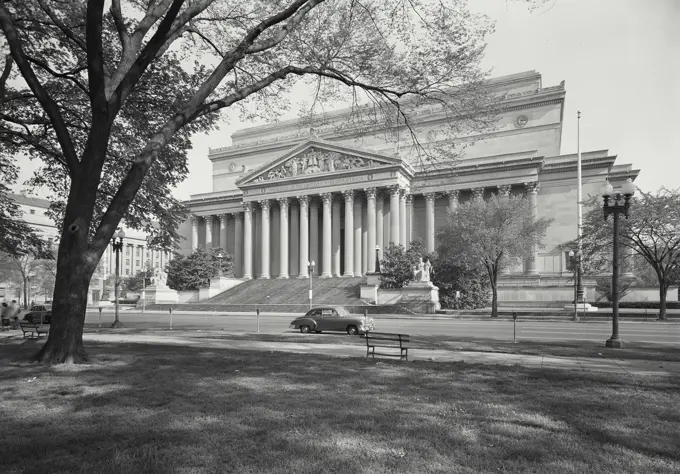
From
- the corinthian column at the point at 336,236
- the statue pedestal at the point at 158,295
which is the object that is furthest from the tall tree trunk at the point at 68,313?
the corinthian column at the point at 336,236

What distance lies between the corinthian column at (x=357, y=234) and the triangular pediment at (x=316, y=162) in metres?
4.56

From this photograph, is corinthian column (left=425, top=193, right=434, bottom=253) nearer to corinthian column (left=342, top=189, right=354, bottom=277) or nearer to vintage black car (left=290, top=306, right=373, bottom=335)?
corinthian column (left=342, top=189, right=354, bottom=277)

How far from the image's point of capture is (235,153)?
86.4 m

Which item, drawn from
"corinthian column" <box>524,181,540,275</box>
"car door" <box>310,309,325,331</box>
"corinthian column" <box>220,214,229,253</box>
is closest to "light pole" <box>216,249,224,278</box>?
"corinthian column" <box>220,214,229,253</box>

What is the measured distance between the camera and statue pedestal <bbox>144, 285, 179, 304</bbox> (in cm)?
5734

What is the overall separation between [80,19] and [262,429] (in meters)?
15.4

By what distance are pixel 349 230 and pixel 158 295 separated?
945 inches

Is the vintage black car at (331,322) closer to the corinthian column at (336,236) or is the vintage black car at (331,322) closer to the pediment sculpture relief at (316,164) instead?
the pediment sculpture relief at (316,164)

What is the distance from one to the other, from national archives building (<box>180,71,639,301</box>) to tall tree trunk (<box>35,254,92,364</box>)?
1646 inches

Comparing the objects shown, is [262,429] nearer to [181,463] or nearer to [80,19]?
[181,463]

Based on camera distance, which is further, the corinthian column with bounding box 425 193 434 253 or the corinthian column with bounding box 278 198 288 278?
the corinthian column with bounding box 278 198 288 278

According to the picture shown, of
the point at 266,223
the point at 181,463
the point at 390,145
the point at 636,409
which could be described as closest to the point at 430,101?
the point at 636,409

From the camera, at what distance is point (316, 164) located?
2398 inches

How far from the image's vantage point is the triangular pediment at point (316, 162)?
57.4 m
